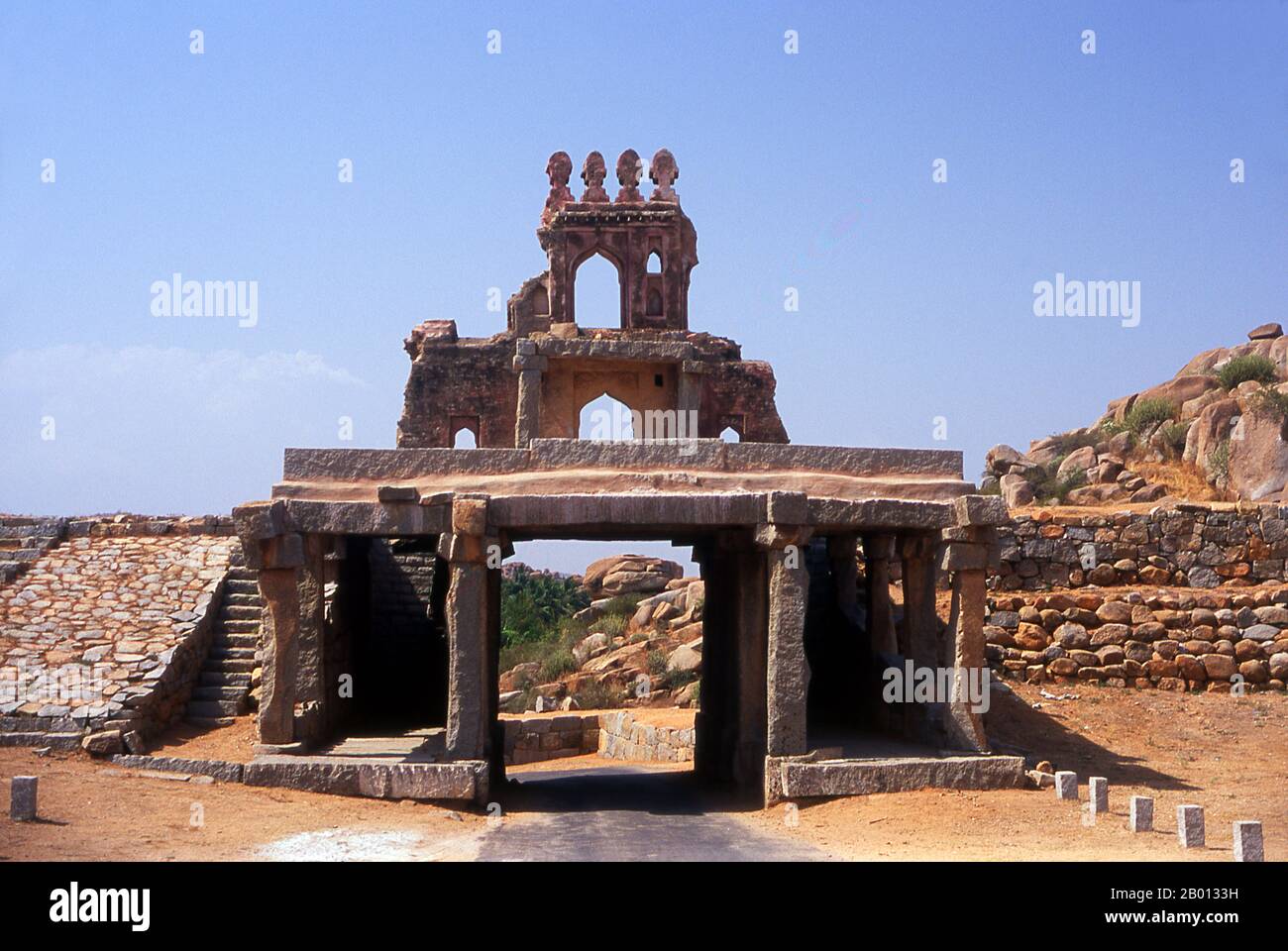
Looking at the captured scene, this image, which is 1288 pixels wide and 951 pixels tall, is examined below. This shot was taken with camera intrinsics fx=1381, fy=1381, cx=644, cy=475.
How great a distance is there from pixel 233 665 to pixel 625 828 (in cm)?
818

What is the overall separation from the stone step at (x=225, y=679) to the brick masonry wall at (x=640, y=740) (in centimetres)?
729

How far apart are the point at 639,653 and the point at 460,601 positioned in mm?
15727

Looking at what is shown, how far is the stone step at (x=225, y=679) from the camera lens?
18969 mm

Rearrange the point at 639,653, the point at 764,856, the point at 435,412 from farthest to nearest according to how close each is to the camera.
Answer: the point at 639,653 < the point at 435,412 < the point at 764,856

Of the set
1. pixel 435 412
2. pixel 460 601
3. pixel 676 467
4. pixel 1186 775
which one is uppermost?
pixel 435 412

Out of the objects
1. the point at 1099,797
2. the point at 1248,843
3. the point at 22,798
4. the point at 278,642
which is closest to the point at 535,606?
the point at 278,642

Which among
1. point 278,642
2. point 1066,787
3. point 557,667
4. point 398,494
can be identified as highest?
point 398,494

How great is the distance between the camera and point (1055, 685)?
1953 cm

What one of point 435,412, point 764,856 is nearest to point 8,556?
point 435,412

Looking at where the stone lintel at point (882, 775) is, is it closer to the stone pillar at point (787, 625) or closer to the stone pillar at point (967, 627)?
the stone pillar at point (787, 625)

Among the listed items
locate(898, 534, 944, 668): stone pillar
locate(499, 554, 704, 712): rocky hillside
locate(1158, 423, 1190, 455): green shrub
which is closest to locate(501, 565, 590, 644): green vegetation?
locate(499, 554, 704, 712): rocky hillside

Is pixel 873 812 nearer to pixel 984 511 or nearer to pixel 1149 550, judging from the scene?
pixel 984 511

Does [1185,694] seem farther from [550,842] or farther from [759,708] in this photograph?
[550,842]

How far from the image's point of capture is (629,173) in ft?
90.4
